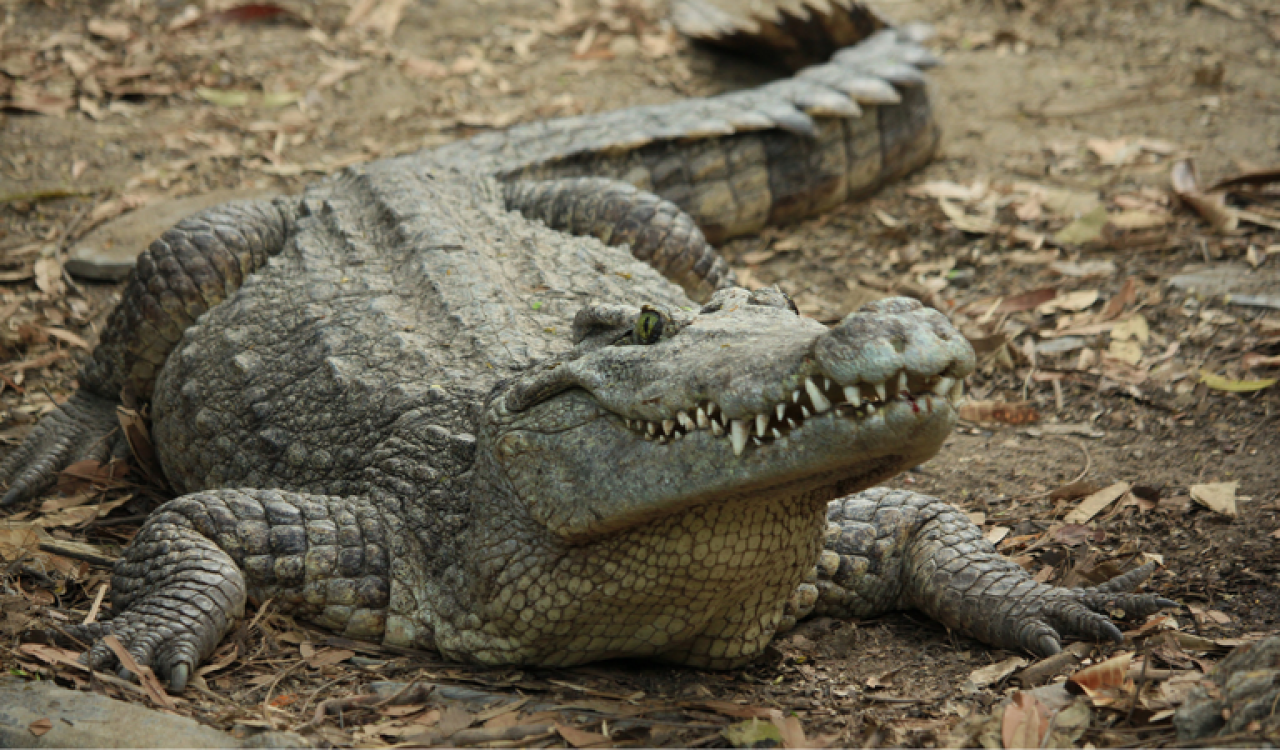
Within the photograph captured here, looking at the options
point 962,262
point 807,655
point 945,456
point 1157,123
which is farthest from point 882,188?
point 807,655

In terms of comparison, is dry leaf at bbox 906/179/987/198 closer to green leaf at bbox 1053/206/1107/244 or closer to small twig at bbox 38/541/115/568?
green leaf at bbox 1053/206/1107/244

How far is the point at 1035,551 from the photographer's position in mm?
3723

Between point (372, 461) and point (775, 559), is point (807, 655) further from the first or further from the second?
point (372, 461)

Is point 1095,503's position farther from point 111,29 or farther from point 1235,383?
point 111,29

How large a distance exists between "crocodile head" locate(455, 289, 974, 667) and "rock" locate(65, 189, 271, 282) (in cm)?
361

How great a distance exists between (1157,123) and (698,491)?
231 inches

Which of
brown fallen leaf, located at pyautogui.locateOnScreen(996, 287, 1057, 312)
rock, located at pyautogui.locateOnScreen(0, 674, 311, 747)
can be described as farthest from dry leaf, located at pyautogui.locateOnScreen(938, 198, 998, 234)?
rock, located at pyautogui.locateOnScreen(0, 674, 311, 747)

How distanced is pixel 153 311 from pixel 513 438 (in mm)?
2431

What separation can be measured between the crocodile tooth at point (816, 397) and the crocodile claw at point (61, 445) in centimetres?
352

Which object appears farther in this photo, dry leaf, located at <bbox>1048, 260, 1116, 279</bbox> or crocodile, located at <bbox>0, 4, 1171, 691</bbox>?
dry leaf, located at <bbox>1048, 260, 1116, 279</bbox>

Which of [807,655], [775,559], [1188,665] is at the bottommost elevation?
[807,655]

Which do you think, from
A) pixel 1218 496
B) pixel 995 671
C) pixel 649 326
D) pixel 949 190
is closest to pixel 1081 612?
pixel 995 671

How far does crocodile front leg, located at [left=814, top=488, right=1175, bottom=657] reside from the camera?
3182mm

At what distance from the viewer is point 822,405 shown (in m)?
2.26
